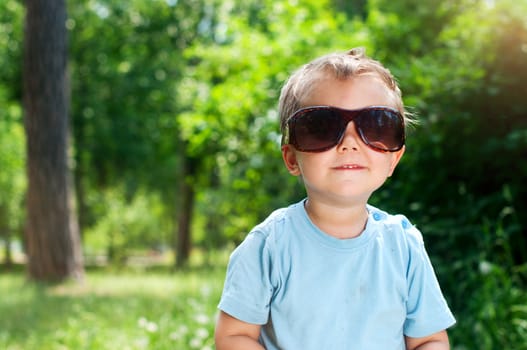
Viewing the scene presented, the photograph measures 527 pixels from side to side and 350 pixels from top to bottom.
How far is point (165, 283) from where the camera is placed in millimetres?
9117

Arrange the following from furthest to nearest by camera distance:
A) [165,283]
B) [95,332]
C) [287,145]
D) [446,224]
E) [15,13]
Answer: [15,13]
[165,283]
[95,332]
[446,224]
[287,145]

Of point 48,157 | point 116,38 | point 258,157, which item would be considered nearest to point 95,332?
point 258,157

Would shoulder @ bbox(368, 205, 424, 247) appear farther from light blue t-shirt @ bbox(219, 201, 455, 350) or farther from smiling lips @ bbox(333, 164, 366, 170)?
smiling lips @ bbox(333, 164, 366, 170)

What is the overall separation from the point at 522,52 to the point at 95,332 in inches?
145

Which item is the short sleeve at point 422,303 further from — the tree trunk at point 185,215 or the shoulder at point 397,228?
the tree trunk at point 185,215

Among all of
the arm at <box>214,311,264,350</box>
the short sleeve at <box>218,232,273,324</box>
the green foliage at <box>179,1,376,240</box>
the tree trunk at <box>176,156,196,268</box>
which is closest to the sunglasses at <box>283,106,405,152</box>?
the short sleeve at <box>218,232,273,324</box>

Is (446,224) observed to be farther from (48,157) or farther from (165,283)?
(48,157)

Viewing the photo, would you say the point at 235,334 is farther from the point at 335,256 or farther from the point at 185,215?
the point at 185,215

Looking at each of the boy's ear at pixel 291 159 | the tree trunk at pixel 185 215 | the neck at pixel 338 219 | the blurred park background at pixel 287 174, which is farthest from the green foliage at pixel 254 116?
the tree trunk at pixel 185 215

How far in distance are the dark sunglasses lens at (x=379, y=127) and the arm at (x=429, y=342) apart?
55cm

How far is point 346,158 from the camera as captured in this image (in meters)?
1.82

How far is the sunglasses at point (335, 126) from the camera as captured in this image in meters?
1.80

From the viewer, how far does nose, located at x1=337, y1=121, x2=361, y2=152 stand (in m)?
1.81

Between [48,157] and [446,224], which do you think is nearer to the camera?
[446,224]
